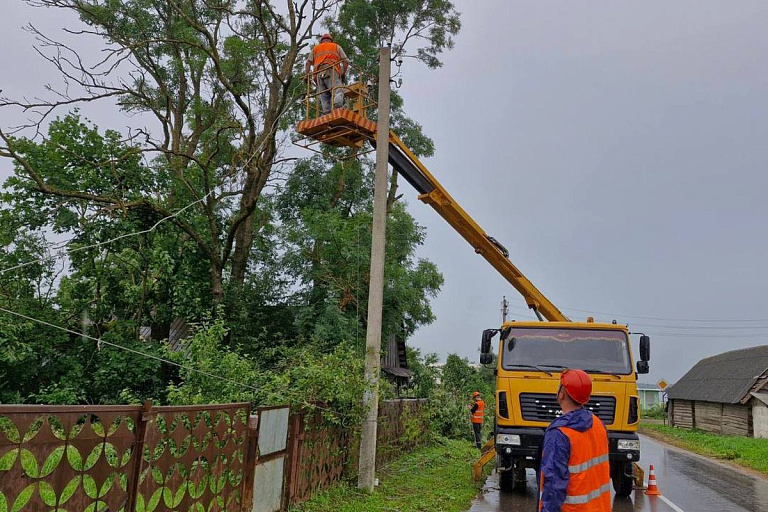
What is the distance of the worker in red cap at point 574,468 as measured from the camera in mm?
3895

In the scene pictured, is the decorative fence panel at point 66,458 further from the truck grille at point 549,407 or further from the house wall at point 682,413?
the house wall at point 682,413

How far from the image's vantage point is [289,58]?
1934 centimetres

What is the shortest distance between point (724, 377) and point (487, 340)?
105ft

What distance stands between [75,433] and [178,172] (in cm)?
1535

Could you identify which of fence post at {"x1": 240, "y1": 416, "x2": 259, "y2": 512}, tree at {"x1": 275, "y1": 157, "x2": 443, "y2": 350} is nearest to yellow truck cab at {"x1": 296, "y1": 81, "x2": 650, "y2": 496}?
A: fence post at {"x1": 240, "y1": 416, "x2": 259, "y2": 512}

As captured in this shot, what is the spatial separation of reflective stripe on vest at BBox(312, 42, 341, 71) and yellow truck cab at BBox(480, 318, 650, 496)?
638cm

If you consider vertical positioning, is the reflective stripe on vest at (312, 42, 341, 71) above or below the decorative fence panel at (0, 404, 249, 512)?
above

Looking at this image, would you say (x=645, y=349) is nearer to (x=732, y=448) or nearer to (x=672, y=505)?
(x=672, y=505)

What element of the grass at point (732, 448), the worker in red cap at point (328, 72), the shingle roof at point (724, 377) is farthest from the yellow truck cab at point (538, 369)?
the shingle roof at point (724, 377)

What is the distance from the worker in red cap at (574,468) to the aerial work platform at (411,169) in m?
8.35

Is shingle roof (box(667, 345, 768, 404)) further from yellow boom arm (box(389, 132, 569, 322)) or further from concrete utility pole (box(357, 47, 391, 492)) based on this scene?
concrete utility pole (box(357, 47, 391, 492))

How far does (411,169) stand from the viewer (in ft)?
41.2

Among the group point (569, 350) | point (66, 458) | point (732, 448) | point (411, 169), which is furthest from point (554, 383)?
point (732, 448)

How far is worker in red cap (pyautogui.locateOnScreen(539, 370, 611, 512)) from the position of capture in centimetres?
389
